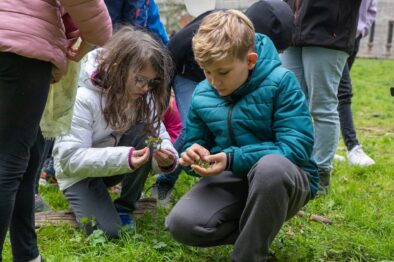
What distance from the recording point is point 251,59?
2.52 m

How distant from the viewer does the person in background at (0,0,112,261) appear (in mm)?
1971

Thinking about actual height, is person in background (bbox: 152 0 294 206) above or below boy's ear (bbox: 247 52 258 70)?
below

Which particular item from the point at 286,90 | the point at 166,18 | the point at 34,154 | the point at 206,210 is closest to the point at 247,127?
the point at 286,90

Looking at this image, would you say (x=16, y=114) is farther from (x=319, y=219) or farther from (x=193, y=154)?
(x=319, y=219)

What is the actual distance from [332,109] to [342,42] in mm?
431

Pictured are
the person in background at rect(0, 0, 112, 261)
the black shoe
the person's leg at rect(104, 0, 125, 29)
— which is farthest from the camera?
the black shoe

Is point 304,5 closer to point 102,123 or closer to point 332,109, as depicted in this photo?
point 332,109

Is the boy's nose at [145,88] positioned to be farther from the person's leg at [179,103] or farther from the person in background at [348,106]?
the person in background at [348,106]

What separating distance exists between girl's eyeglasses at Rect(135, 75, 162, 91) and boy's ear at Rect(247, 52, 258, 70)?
0.60 metres

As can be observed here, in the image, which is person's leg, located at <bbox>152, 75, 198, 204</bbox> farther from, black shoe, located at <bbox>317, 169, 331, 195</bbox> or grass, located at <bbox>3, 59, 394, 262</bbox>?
black shoe, located at <bbox>317, 169, 331, 195</bbox>

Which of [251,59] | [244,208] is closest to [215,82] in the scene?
[251,59]

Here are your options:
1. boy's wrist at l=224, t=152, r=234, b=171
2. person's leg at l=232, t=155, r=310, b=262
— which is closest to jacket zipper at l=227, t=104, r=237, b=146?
boy's wrist at l=224, t=152, r=234, b=171

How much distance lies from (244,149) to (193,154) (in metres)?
0.20

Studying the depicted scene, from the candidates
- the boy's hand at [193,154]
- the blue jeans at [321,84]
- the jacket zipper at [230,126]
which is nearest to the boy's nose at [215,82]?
the jacket zipper at [230,126]
